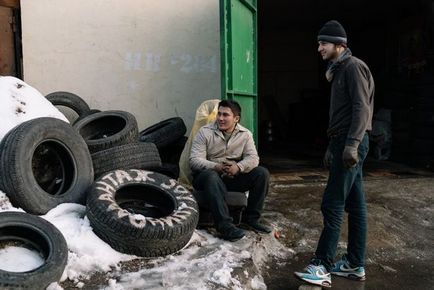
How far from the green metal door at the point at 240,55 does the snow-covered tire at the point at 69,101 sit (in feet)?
6.67

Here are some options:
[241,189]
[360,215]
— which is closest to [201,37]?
[241,189]

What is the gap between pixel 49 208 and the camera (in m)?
3.89

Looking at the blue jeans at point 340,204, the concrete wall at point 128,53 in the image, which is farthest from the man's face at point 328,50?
the concrete wall at point 128,53

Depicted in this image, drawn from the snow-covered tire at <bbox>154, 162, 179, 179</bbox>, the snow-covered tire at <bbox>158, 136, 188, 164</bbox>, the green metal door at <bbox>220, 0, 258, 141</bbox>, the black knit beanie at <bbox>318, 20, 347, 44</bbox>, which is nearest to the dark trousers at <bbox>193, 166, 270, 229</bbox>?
the snow-covered tire at <bbox>154, 162, 179, 179</bbox>

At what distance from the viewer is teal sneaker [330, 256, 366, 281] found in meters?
3.64

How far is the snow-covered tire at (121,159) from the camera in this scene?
4594mm

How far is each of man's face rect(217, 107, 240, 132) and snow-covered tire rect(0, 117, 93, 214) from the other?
1.28m

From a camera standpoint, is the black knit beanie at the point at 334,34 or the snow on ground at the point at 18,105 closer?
the black knit beanie at the point at 334,34

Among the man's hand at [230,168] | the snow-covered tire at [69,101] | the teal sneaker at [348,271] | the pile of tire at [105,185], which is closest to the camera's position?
the pile of tire at [105,185]

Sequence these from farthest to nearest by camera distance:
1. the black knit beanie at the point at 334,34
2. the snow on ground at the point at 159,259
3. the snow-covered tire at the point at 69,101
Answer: the snow-covered tire at the point at 69,101
the black knit beanie at the point at 334,34
the snow on ground at the point at 159,259

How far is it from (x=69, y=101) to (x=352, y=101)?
4035 mm

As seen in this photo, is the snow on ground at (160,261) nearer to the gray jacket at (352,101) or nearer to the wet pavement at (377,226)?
the wet pavement at (377,226)

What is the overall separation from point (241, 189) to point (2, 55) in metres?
4.16

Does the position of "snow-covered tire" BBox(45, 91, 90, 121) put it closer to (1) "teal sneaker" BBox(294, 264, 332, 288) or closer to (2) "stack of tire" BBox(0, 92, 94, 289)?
(2) "stack of tire" BBox(0, 92, 94, 289)
